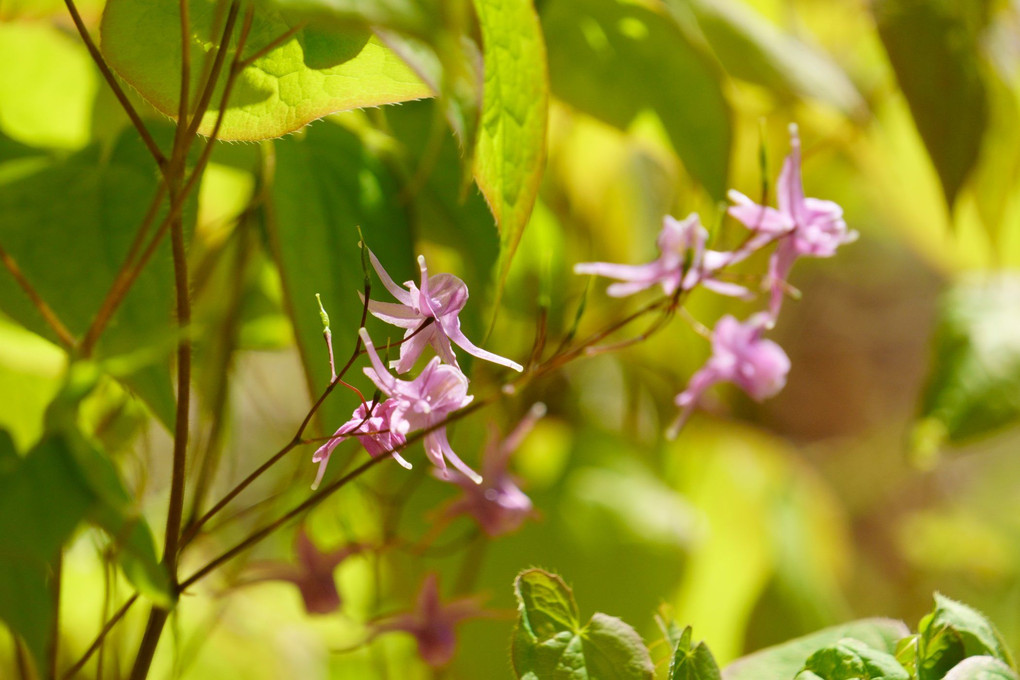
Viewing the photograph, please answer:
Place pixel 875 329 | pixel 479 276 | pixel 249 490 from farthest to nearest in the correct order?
pixel 875 329
pixel 249 490
pixel 479 276

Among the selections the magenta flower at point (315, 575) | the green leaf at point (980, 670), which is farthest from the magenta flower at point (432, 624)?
the green leaf at point (980, 670)

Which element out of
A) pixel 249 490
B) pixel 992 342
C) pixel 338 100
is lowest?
pixel 249 490

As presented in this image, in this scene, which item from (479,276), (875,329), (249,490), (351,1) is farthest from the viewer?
(875,329)

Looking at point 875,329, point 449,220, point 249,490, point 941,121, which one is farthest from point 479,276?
point 875,329

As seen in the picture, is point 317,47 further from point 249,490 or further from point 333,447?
point 249,490

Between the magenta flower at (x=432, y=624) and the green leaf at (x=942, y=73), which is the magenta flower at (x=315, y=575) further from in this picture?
the green leaf at (x=942, y=73)

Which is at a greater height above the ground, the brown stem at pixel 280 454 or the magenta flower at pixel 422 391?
the magenta flower at pixel 422 391
